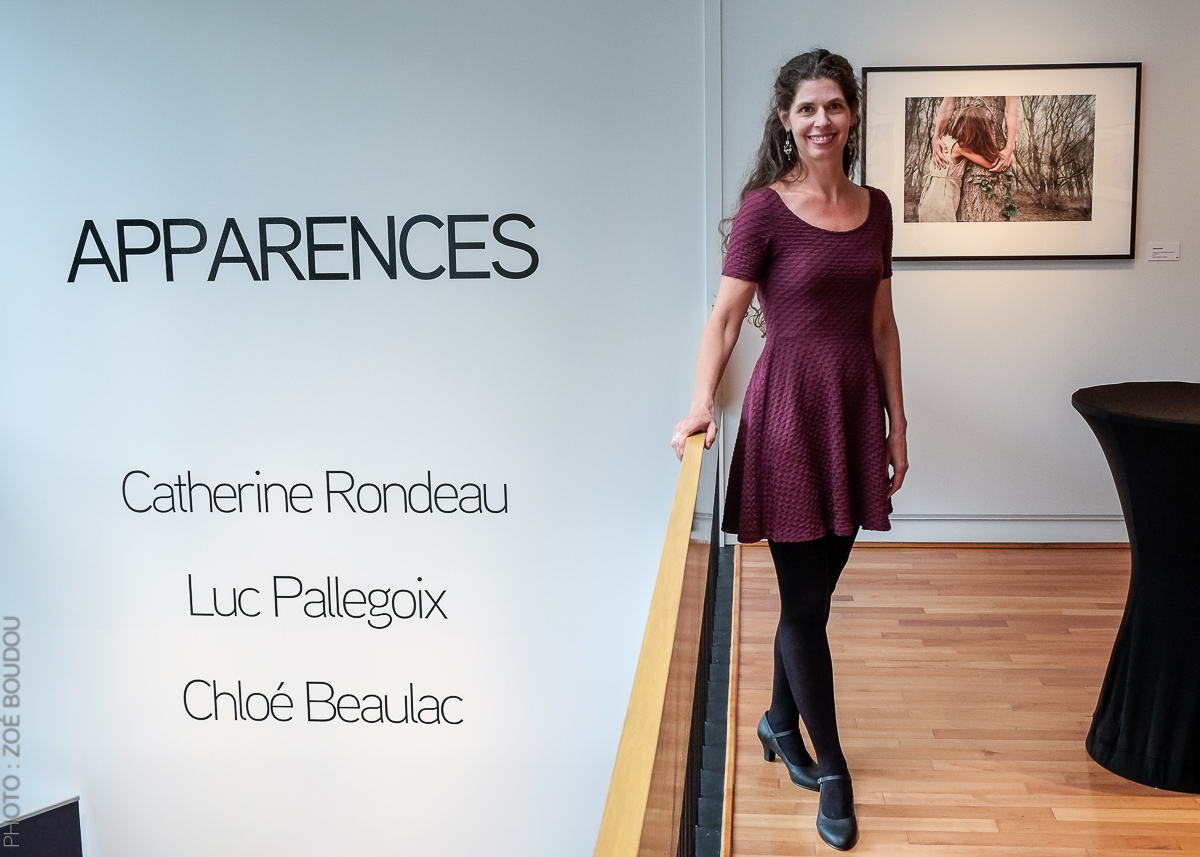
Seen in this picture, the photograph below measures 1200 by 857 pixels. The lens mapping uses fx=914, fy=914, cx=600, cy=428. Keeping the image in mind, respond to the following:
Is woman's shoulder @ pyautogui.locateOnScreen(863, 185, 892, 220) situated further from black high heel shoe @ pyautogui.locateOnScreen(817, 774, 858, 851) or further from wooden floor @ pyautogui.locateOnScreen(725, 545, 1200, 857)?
wooden floor @ pyautogui.locateOnScreen(725, 545, 1200, 857)

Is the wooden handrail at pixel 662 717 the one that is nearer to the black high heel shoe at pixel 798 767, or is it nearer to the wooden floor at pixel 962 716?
the black high heel shoe at pixel 798 767

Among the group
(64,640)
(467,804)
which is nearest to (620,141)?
(467,804)

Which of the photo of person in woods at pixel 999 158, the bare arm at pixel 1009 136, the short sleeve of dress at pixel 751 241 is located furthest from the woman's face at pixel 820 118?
the bare arm at pixel 1009 136

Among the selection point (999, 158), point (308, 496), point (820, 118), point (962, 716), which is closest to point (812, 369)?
point (820, 118)

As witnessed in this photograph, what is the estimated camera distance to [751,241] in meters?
1.65

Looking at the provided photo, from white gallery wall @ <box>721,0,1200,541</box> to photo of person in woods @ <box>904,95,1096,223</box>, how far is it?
0.16 metres

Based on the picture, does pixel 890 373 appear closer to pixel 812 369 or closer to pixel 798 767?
pixel 812 369

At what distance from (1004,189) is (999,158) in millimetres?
125

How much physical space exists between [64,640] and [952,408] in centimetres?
416

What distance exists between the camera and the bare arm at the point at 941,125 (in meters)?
3.65

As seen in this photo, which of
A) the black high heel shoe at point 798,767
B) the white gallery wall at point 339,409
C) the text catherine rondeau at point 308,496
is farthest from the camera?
the text catherine rondeau at point 308,496

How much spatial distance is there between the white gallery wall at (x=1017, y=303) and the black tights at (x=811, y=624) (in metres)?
2.12

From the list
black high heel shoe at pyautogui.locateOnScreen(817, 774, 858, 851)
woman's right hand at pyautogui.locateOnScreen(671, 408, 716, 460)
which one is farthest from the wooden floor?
woman's right hand at pyautogui.locateOnScreen(671, 408, 716, 460)

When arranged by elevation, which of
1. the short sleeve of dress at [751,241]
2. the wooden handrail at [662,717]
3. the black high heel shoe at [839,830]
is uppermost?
the short sleeve of dress at [751,241]
